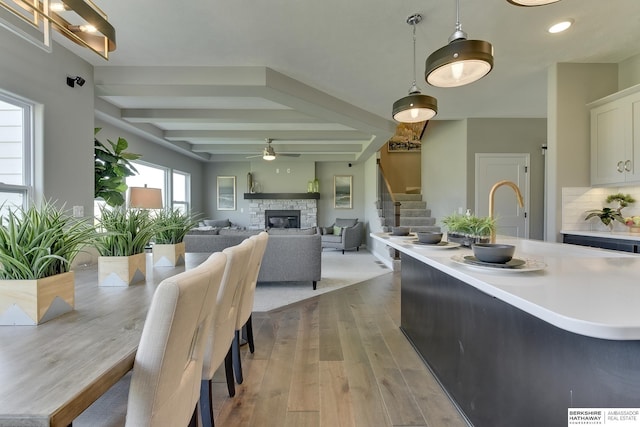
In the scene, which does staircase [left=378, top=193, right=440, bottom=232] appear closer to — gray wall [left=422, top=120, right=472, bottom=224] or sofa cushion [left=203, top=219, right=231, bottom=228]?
gray wall [left=422, top=120, right=472, bottom=224]

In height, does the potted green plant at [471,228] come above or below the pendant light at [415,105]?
below

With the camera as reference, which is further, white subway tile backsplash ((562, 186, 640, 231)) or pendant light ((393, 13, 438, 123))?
white subway tile backsplash ((562, 186, 640, 231))

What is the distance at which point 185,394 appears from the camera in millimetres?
1003

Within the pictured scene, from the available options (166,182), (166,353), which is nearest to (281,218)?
(166,182)

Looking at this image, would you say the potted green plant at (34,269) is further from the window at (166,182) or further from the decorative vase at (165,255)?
the window at (166,182)

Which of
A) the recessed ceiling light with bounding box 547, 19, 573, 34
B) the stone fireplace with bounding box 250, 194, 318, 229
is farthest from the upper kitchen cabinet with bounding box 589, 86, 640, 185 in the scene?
the stone fireplace with bounding box 250, 194, 318, 229

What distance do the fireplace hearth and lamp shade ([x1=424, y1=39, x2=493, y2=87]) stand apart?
751cm

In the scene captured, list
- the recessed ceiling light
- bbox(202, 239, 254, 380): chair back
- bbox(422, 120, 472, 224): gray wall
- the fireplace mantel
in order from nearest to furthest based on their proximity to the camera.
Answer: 1. bbox(202, 239, 254, 380): chair back
2. the recessed ceiling light
3. bbox(422, 120, 472, 224): gray wall
4. the fireplace mantel

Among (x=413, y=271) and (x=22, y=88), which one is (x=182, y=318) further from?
(x=22, y=88)

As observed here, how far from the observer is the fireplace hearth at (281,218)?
946cm

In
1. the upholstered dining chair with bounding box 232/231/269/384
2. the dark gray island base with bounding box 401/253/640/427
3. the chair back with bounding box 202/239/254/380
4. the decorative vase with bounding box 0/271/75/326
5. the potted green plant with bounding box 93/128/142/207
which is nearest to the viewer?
the dark gray island base with bounding box 401/253/640/427

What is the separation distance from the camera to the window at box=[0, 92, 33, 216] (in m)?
2.92

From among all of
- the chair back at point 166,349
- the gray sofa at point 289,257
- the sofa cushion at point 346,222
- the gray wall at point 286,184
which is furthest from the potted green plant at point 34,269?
the gray wall at point 286,184

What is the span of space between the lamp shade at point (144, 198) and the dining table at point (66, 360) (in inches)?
108
